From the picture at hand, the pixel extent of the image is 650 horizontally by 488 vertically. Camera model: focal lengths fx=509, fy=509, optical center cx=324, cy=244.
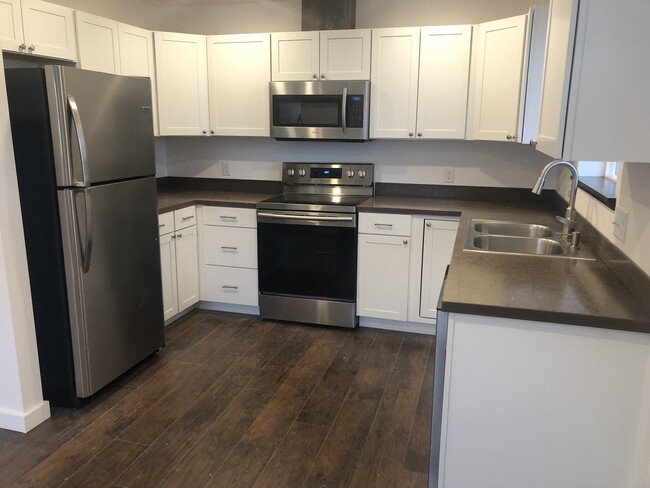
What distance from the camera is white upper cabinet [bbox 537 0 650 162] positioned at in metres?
1.26

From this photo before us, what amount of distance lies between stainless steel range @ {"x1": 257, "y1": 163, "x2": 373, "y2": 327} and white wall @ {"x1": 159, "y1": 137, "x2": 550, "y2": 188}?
0.41 meters

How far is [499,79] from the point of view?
3.20 meters

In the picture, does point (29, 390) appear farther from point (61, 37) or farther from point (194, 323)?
point (61, 37)

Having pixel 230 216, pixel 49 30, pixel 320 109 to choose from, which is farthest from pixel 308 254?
pixel 49 30

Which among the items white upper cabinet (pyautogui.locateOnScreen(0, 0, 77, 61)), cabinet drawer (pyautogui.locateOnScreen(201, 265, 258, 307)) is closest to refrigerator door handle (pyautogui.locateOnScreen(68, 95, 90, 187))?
white upper cabinet (pyautogui.locateOnScreen(0, 0, 77, 61))

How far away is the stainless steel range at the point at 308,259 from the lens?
350 centimetres

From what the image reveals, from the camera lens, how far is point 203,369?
301 cm

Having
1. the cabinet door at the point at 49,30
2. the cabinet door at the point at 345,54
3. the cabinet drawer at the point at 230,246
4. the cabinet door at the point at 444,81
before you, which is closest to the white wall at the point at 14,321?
the cabinet door at the point at 49,30

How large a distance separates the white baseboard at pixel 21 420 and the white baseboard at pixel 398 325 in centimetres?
210

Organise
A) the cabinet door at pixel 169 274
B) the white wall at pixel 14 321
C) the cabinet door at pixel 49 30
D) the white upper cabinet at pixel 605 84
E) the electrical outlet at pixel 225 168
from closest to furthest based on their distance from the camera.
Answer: the white upper cabinet at pixel 605 84 → the white wall at pixel 14 321 → the cabinet door at pixel 49 30 → the cabinet door at pixel 169 274 → the electrical outlet at pixel 225 168

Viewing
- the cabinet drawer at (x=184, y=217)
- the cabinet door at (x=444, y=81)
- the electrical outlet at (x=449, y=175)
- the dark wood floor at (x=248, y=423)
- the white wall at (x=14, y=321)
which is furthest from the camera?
the electrical outlet at (x=449, y=175)

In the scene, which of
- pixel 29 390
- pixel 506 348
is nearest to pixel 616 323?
pixel 506 348

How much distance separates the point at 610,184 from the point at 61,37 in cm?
305

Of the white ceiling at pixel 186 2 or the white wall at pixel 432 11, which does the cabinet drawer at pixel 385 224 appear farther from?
the white ceiling at pixel 186 2
